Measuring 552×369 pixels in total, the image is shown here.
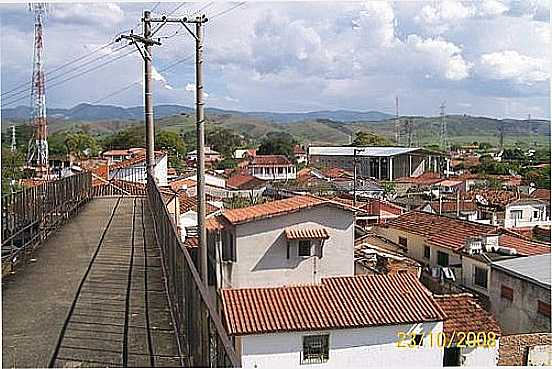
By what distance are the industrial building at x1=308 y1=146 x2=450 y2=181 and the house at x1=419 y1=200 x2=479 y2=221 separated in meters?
5.56

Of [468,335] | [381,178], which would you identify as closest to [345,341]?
[468,335]

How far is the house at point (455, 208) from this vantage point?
29.5 ft

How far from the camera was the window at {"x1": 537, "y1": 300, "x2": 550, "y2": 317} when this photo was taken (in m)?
4.24

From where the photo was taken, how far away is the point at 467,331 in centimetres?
371

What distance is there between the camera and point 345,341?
3.44 m

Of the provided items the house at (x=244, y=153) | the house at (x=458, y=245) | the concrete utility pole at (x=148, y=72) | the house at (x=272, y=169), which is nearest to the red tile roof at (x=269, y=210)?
the concrete utility pole at (x=148, y=72)

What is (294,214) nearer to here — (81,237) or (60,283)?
(81,237)

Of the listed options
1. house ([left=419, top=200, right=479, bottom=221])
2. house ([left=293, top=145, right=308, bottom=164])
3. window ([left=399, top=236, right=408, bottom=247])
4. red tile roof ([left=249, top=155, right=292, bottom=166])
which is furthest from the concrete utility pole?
house ([left=293, top=145, right=308, bottom=164])

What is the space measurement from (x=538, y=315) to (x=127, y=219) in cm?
279

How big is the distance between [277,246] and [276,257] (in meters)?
0.08

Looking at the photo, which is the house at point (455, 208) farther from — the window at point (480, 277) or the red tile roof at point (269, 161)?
the red tile roof at point (269, 161)

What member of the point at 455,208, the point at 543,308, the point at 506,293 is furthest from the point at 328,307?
the point at 455,208

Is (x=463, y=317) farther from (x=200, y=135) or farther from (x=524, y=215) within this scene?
(x=524, y=215)

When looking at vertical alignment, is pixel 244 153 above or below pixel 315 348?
above
